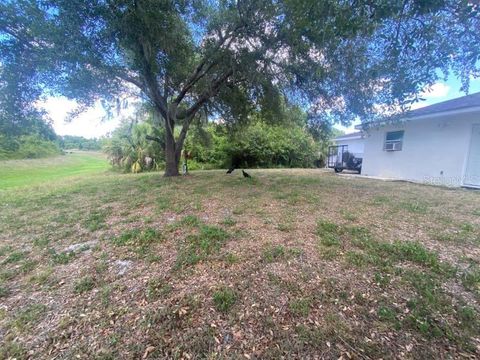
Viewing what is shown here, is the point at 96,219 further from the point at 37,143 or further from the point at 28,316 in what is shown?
the point at 37,143

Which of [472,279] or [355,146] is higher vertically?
[355,146]

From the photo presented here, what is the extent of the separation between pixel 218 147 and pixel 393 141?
10091 millimetres

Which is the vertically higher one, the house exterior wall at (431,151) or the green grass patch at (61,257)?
the house exterior wall at (431,151)

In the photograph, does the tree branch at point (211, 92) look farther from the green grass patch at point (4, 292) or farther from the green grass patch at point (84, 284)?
the green grass patch at point (4, 292)

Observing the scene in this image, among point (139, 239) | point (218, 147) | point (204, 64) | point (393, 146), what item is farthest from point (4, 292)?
point (218, 147)

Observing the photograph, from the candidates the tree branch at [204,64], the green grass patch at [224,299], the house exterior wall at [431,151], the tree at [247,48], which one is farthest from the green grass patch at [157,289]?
the house exterior wall at [431,151]

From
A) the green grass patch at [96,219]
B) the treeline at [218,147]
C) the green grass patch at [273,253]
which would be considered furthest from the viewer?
the treeline at [218,147]

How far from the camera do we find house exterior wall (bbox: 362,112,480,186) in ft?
23.6

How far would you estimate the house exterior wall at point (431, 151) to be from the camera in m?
7.18

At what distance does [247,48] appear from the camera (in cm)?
586

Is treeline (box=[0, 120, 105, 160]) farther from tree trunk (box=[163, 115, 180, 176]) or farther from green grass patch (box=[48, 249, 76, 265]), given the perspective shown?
green grass patch (box=[48, 249, 76, 265])

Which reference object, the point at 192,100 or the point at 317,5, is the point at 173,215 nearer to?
the point at 317,5

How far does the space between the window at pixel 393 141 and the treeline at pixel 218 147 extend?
9.86 feet

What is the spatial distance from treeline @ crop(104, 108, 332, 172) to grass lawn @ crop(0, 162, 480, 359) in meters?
8.23
